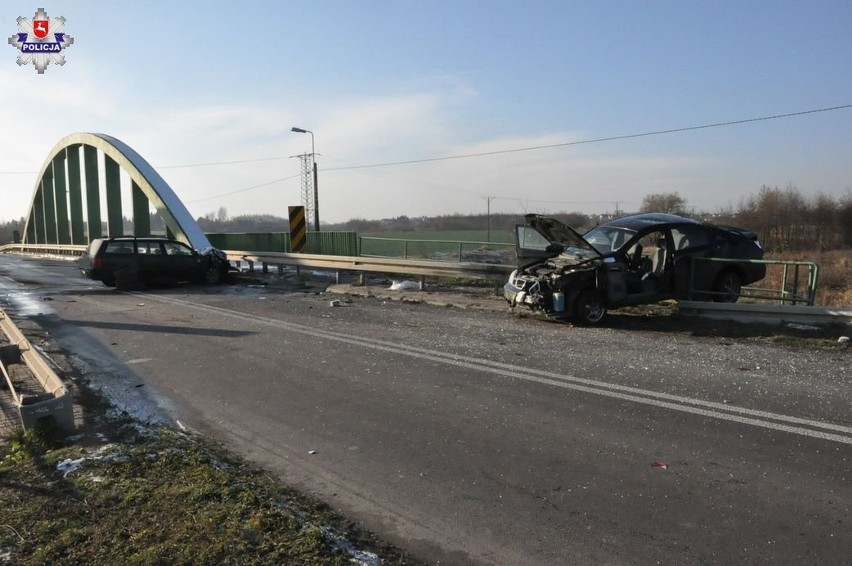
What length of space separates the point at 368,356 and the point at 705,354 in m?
4.49

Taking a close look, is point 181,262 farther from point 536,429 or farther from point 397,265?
point 536,429

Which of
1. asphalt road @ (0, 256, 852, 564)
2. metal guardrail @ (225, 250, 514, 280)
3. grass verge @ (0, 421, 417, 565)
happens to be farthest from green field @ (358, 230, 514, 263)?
grass verge @ (0, 421, 417, 565)

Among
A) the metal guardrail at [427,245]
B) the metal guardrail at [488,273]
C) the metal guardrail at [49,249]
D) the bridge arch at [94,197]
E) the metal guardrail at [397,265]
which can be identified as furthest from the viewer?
the metal guardrail at [49,249]

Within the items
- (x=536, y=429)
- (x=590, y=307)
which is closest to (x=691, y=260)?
(x=590, y=307)

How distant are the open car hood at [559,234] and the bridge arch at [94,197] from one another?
19.7 metres

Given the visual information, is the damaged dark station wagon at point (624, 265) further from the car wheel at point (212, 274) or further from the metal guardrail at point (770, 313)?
the car wheel at point (212, 274)

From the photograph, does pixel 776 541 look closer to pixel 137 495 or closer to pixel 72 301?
pixel 137 495

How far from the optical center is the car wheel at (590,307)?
1051 centimetres

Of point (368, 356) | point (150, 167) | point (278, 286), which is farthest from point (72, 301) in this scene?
point (150, 167)

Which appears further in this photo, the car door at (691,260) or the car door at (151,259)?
the car door at (151,259)

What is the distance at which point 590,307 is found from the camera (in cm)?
1059

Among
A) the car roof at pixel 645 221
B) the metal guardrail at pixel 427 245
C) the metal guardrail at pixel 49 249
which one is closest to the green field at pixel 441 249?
the metal guardrail at pixel 427 245

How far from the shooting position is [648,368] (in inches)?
290

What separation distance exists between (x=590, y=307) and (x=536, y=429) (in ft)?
18.7
